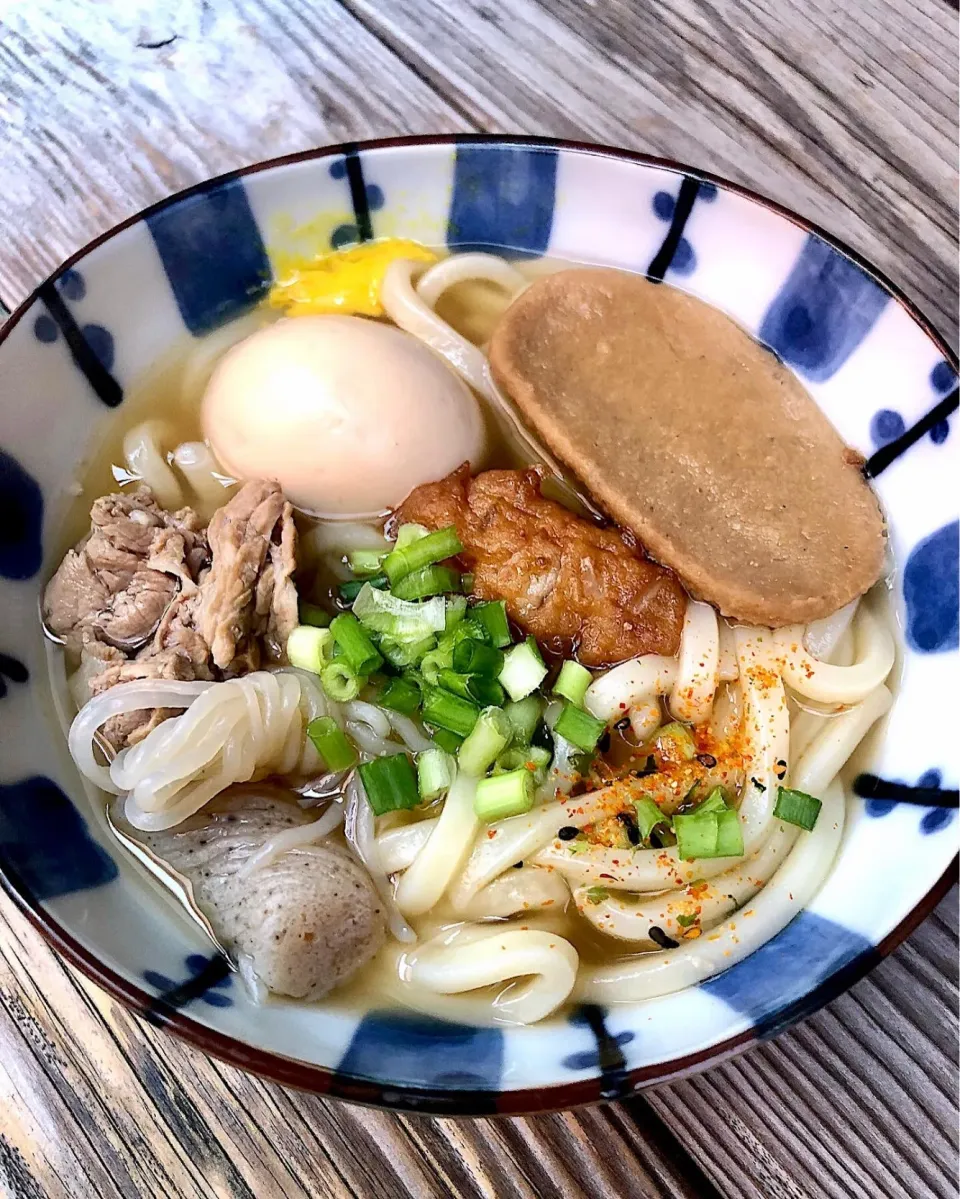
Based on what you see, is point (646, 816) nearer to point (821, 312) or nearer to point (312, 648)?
point (312, 648)

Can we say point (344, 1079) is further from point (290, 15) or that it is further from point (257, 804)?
point (290, 15)

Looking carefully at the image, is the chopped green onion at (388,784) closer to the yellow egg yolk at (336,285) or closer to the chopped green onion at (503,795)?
the chopped green onion at (503,795)

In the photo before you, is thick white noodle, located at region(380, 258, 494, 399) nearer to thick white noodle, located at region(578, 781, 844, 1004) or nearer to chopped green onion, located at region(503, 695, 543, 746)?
chopped green onion, located at region(503, 695, 543, 746)

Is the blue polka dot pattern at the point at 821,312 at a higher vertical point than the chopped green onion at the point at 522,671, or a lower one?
higher

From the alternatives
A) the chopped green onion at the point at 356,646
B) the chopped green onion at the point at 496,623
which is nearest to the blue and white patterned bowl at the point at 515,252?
the chopped green onion at the point at 356,646

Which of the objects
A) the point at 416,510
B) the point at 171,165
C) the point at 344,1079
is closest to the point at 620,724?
the point at 416,510
